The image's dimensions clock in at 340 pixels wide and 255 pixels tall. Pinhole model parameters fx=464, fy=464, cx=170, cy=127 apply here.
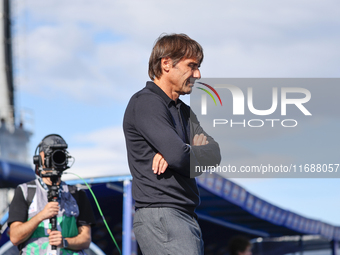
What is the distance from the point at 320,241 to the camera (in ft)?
52.3

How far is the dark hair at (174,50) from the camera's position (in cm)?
293

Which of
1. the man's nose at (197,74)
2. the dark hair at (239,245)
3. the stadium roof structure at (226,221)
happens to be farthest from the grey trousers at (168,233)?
the dark hair at (239,245)

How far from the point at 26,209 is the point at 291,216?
10.2m

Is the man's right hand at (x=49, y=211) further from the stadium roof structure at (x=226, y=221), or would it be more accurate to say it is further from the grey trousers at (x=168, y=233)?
the stadium roof structure at (x=226, y=221)

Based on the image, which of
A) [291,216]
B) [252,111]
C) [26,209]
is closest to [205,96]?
[252,111]

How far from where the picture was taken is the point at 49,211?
3836 millimetres

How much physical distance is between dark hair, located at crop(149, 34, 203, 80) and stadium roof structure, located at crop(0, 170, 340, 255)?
4.68 m

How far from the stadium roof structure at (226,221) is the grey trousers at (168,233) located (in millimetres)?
4667

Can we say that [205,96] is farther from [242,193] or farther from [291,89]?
[242,193]

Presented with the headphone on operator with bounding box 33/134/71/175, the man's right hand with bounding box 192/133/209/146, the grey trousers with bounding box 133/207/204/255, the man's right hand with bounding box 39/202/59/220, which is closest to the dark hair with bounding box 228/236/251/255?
the headphone on operator with bounding box 33/134/71/175

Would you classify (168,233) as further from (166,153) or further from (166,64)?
(166,64)

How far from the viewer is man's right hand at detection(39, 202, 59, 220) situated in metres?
3.84

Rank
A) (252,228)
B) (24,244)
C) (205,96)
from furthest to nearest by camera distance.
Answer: (252,228)
(205,96)
(24,244)

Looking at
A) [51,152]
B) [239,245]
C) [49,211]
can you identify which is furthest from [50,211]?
[239,245]
